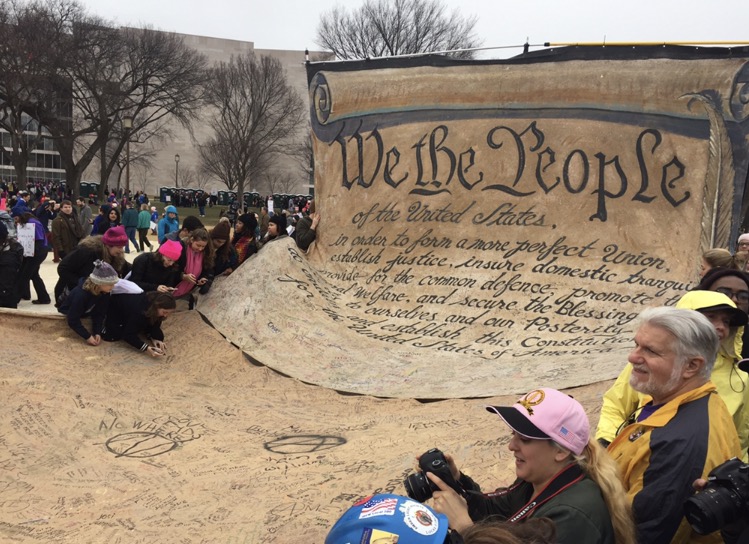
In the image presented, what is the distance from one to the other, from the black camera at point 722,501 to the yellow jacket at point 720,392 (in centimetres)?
89

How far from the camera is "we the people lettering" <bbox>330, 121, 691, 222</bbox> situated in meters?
7.93

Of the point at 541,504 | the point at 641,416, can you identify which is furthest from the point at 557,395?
the point at 641,416

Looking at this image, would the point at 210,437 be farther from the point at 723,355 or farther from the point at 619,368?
the point at 723,355

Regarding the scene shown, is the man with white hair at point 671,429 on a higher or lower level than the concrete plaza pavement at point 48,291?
higher

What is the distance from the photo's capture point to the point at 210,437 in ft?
17.5

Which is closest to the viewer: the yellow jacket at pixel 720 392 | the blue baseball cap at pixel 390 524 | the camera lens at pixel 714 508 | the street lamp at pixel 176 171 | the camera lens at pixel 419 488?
the blue baseball cap at pixel 390 524

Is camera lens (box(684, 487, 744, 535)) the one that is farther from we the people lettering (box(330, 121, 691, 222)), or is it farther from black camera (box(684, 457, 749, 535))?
we the people lettering (box(330, 121, 691, 222))

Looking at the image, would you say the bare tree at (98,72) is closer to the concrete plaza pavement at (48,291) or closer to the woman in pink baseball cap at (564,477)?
the concrete plaza pavement at (48,291)

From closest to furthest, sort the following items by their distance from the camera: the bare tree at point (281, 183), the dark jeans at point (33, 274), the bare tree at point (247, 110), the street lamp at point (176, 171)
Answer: the dark jeans at point (33, 274) < the bare tree at point (247, 110) < the bare tree at point (281, 183) < the street lamp at point (176, 171)

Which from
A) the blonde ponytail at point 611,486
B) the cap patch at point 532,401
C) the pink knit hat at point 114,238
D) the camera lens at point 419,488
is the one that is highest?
the pink knit hat at point 114,238

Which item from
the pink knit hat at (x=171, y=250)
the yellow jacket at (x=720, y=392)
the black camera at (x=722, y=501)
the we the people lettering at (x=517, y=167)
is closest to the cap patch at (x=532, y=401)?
the black camera at (x=722, y=501)

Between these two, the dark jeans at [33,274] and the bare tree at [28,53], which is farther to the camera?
the bare tree at [28,53]

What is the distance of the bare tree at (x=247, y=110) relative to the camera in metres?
42.7

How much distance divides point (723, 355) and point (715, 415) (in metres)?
0.68
